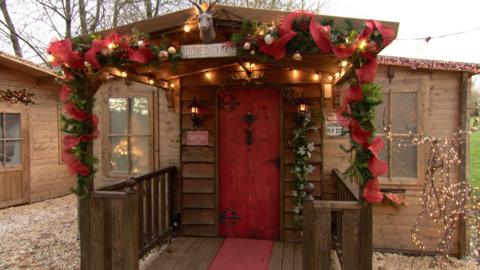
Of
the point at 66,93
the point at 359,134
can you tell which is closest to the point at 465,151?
the point at 359,134

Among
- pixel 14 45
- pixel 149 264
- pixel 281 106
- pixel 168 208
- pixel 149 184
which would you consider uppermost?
pixel 14 45

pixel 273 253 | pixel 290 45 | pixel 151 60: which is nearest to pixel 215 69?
pixel 151 60

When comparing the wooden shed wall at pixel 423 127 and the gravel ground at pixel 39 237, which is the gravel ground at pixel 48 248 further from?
the wooden shed wall at pixel 423 127

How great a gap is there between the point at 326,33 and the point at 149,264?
109 inches

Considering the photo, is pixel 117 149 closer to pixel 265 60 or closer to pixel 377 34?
pixel 265 60

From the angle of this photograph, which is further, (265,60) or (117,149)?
(117,149)

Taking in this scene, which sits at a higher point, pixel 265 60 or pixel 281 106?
pixel 265 60

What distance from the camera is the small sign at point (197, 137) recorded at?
12.7ft

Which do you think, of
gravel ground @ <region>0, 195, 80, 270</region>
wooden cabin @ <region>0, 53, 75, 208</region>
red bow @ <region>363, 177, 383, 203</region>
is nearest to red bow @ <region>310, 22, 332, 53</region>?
red bow @ <region>363, 177, 383, 203</region>

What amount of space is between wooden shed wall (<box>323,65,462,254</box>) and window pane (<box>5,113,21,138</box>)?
642cm

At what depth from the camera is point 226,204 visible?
3.87 m

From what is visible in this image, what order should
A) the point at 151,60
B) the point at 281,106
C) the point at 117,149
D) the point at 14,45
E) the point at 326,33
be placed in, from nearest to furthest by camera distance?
the point at 326,33 < the point at 151,60 < the point at 281,106 < the point at 117,149 < the point at 14,45

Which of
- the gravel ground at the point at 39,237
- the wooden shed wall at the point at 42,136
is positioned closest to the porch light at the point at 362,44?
the gravel ground at the point at 39,237

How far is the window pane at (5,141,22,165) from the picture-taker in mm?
6387
